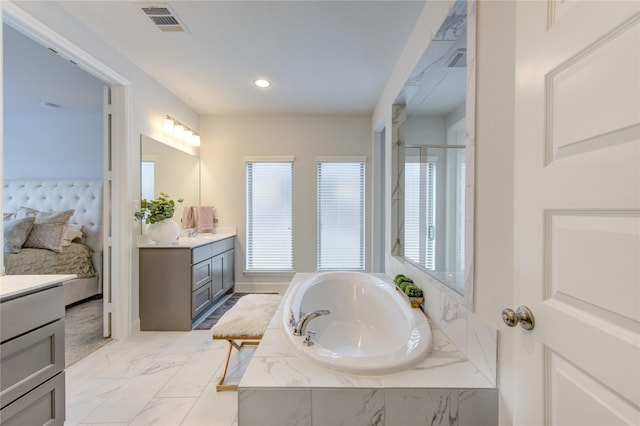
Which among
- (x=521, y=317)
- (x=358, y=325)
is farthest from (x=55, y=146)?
(x=521, y=317)

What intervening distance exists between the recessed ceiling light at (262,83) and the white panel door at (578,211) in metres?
2.48

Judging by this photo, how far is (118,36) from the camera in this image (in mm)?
2125

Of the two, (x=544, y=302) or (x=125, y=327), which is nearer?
(x=544, y=302)

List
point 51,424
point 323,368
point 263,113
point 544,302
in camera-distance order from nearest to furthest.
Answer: point 544,302, point 323,368, point 51,424, point 263,113

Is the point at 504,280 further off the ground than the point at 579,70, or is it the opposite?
the point at 579,70

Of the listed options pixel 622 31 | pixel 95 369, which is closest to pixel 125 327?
pixel 95 369

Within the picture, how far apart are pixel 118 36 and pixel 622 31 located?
9.39ft

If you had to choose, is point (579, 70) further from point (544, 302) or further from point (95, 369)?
point (95, 369)

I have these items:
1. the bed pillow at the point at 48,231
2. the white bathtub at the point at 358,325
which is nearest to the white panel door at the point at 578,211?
the white bathtub at the point at 358,325

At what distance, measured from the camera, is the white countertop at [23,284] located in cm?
112

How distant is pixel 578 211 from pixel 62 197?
5057mm

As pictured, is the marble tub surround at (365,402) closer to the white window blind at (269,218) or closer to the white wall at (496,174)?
the white wall at (496,174)

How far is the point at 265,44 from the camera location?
2.20 meters

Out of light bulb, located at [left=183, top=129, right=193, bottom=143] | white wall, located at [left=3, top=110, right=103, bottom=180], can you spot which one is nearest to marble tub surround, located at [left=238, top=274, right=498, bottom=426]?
light bulb, located at [left=183, top=129, right=193, bottom=143]
